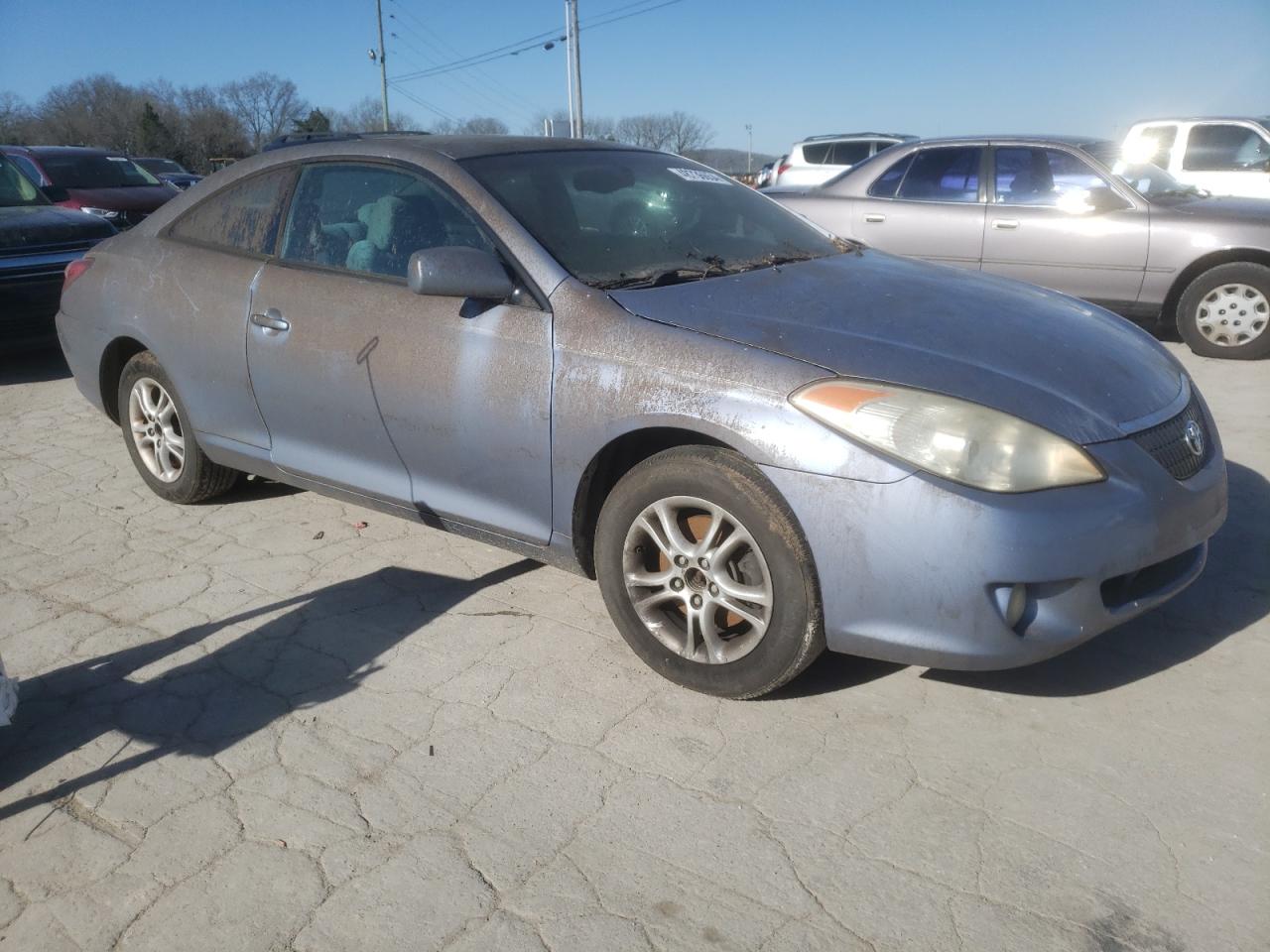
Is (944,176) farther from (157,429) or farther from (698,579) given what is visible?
(698,579)

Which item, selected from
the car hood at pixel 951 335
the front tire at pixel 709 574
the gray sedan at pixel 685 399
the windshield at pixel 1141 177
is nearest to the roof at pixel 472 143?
the gray sedan at pixel 685 399

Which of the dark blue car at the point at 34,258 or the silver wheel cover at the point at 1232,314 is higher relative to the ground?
the dark blue car at the point at 34,258

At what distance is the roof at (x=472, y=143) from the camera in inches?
151

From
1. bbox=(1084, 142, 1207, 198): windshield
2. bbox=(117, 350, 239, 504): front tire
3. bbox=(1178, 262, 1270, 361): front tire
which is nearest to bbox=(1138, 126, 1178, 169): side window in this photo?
bbox=(1084, 142, 1207, 198): windshield

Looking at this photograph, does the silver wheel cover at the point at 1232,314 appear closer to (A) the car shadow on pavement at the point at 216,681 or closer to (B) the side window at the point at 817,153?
(A) the car shadow on pavement at the point at 216,681

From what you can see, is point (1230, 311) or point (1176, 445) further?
point (1230, 311)

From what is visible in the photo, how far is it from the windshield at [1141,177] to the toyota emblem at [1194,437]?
5.08 m

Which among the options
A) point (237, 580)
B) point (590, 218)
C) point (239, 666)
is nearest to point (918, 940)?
point (239, 666)

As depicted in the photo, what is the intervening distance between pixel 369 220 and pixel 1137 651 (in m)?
3.00

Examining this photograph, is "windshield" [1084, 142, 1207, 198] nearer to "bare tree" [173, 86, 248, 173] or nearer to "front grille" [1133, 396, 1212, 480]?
"front grille" [1133, 396, 1212, 480]

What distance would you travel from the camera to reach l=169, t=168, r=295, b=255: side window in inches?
166

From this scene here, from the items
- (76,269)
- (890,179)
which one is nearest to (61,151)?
(76,269)

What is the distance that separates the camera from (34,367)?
27.5 ft

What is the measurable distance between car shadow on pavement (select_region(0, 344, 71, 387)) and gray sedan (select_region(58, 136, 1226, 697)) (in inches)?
157
